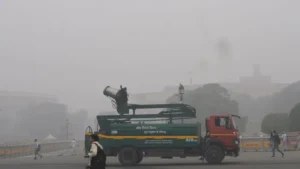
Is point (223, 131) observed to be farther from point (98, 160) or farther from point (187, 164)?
point (98, 160)

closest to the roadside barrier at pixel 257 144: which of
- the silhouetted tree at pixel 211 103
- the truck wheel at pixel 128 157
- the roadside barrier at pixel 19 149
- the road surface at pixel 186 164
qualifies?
the road surface at pixel 186 164

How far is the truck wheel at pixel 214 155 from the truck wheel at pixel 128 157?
3642mm

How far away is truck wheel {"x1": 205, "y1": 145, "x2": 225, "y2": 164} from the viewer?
24.3 m

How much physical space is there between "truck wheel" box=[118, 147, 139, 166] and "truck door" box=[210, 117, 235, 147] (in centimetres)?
417

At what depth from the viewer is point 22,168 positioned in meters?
22.9

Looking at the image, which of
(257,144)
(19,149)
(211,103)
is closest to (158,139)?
(257,144)

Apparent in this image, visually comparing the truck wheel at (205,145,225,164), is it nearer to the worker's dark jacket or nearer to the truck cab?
the truck cab

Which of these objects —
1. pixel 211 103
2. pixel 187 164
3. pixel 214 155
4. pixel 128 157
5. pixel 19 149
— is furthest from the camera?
pixel 211 103

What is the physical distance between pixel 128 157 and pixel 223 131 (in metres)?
5.18

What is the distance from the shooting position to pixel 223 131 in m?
25.0

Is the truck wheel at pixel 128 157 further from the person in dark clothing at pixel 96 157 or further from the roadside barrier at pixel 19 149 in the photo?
the roadside barrier at pixel 19 149

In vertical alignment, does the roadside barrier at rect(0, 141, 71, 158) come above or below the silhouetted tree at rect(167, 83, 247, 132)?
below

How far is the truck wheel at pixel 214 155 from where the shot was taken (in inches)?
955

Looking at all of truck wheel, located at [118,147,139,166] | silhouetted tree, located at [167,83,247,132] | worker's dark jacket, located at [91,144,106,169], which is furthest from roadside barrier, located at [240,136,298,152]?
silhouetted tree, located at [167,83,247,132]
